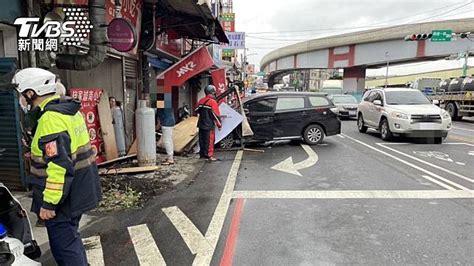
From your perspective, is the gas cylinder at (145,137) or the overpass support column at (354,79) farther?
the overpass support column at (354,79)

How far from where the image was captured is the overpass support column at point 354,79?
4780cm

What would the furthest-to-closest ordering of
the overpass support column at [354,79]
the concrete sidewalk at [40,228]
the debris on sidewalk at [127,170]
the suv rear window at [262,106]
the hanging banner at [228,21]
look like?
the overpass support column at [354,79], the hanging banner at [228,21], the suv rear window at [262,106], the debris on sidewalk at [127,170], the concrete sidewalk at [40,228]

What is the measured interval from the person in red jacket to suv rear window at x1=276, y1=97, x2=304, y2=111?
2629mm

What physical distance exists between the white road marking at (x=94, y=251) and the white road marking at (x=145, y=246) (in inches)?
14.4

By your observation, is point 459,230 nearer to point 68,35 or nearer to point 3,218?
point 3,218

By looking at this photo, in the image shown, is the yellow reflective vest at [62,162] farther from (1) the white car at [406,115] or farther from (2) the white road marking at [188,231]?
(1) the white car at [406,115]

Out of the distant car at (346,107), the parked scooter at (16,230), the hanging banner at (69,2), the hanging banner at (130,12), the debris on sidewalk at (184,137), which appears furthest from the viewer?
the distant car at (346,107)

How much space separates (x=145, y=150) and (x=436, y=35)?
27.1 meters

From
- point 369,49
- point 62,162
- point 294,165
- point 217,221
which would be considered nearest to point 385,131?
point 294,165

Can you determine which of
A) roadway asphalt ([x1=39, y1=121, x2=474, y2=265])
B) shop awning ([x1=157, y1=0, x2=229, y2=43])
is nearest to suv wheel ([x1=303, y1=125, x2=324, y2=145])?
roadway asphalt ([x1=39, y1=121, x2=474, y2=265])

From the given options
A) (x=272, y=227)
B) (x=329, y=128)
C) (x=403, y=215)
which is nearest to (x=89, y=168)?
(x=272, y=227)

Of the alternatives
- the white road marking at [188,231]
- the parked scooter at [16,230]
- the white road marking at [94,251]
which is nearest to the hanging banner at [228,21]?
the white road marking at [188,231]

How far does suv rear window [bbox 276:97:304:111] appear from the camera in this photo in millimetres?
11595

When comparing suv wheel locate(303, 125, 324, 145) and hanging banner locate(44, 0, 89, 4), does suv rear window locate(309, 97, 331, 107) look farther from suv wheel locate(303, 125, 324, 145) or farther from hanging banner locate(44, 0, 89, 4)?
hanging banner locate(44, 0, 89, 4)
